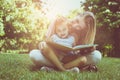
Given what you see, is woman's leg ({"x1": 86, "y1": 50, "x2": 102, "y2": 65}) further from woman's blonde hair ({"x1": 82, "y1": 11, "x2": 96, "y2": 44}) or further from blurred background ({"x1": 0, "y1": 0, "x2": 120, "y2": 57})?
blurred background ({"x1": 0, "y1": 0, "x2": 120, "y2": 57})

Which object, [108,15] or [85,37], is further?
[108,15]

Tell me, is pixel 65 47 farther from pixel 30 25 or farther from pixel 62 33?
pixel 30 25

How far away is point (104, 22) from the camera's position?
1388 cm

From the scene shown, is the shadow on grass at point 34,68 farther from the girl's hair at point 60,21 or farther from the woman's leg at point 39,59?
the girl's hair at point 60,21

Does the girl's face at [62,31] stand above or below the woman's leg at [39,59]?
above

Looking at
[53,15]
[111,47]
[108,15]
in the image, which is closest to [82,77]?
[53,15]

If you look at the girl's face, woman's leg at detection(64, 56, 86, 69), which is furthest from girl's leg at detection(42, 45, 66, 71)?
the girl's face

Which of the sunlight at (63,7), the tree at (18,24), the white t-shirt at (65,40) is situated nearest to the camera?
the white t-shirt at (65,40)

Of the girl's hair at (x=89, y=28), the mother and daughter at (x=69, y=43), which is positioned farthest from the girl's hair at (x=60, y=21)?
the girl's hair at (x=89, y=28)

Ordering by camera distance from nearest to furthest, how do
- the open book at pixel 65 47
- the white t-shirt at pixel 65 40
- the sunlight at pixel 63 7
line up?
the open book at pixel 65 47 → the white t-shirt at pixel 65 40 → the sunlight at pixel 63 7

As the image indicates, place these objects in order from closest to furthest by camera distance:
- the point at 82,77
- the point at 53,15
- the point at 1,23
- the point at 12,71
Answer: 1. the point at 82,77
2. the point at 12,71
3. the point at 53,15
4. the point at 1,23

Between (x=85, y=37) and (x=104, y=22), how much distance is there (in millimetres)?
7935

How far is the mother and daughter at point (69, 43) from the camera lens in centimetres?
591

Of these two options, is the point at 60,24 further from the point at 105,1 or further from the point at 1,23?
the point at 105,1
